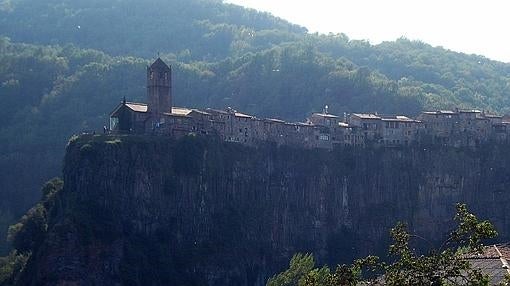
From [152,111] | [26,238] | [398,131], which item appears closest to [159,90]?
[152,111]

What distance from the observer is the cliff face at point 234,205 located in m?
86.1

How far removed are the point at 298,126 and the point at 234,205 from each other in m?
14.5

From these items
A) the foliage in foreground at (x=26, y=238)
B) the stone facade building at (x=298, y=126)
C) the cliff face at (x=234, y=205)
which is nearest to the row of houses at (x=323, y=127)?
the stone facade building at (x=298, y=126)

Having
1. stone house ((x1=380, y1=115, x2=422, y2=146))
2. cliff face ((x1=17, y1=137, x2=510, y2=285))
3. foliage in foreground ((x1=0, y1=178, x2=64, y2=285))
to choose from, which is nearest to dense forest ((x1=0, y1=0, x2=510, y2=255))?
stone house ((x1=380, y1=115, x2=422, y2=146))

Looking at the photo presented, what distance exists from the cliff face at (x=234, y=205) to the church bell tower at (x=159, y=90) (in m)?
5.31

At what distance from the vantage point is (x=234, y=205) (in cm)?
10031

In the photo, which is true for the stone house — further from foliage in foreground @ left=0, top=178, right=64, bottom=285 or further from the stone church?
foliage in foreground @ left=0, top=178, right=64, bottom=285

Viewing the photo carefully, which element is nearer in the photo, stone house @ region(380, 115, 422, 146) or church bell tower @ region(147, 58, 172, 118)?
church bell tower @ region(147, 58, 172, 118)

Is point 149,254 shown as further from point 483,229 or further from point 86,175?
point 483,229

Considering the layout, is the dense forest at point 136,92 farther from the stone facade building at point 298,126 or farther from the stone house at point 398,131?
the stone house at point 398,131

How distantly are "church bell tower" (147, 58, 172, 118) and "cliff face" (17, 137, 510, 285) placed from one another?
5.31 m

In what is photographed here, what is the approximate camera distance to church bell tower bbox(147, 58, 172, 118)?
99000 mm

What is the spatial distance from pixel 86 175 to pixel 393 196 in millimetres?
38102

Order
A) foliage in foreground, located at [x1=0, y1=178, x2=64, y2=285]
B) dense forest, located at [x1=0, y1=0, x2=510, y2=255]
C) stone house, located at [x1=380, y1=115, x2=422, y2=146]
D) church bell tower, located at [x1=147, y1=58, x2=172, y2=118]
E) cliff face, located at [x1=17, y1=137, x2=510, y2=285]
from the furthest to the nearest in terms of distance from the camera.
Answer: dense forest, located at [x1=0, y1=0, x2=510, y2=255]
stone house, located at [x1=380, y1=115, x2=422, y2=146]
church bell tower, located at [x1=147, y1=58, x2=172, y2=118]
foliage in foreground, located at [x1=0, y1=178, x2=64, y2=285]
cliff face, located at [x1=17, y1=137, x2=510, y2=285]
